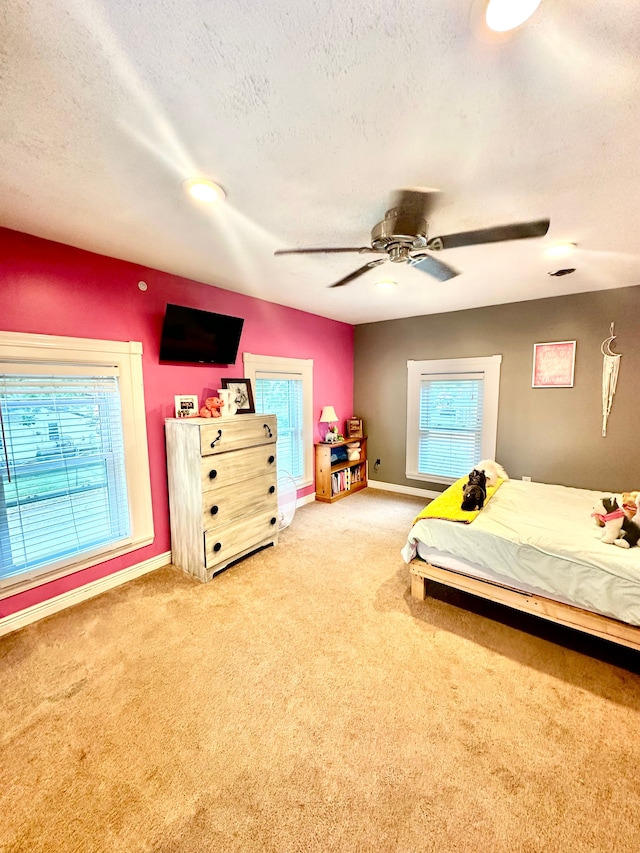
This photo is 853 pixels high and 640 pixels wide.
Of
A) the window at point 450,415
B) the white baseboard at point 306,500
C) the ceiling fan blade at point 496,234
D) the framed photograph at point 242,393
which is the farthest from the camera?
the white baseboard at point 306,500

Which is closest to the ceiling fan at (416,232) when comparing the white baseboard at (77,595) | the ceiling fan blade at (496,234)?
the ceiling fan blade at (496,234)

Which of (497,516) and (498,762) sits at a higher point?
(497,516)

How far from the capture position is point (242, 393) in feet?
10.9

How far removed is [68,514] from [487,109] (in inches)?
122

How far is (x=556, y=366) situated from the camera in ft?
11.9

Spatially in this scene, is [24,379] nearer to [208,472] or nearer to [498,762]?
[208,472]

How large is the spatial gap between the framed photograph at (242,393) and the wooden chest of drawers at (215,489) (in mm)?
366

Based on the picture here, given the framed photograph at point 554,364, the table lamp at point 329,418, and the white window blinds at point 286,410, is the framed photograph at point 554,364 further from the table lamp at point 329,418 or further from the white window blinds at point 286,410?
the white window blinds at point 286,410

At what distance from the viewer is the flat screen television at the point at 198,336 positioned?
2715mm

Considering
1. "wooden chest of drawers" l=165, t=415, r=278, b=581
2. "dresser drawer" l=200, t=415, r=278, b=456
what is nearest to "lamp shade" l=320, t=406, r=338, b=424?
"dresser drawer" l=200, t=415, r=278, b=456

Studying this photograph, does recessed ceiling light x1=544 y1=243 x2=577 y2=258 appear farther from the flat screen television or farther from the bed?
the flat screen television

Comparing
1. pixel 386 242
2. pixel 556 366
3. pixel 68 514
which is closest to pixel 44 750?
pixel 68 514

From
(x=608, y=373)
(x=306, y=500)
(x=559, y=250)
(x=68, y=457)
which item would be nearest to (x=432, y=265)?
(x=559, y=250)

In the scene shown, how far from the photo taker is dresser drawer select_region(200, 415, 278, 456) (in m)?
2.57
